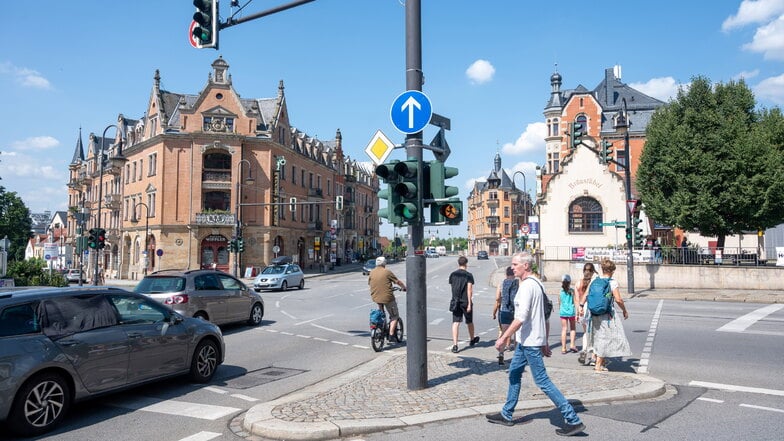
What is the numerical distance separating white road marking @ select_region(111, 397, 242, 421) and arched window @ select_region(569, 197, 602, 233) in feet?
110

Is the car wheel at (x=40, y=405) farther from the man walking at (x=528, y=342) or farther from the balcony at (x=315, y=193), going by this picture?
the balcony at (x=315, y=193)


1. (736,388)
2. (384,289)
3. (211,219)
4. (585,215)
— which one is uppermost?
(211,219)

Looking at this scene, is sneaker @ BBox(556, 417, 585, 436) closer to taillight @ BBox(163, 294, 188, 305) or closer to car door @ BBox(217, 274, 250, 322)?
taillight @ BBox(163, 294, 188, 305)

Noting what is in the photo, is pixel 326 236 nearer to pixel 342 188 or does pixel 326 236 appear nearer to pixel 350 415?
pixel 342 188

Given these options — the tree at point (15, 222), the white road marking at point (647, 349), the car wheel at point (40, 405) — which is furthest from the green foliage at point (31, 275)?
the tree at point (15, 222)

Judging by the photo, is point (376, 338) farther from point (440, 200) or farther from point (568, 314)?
point (440, 200)

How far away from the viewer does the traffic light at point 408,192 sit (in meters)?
6.90

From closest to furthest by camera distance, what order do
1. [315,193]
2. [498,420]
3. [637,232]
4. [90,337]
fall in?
[498,420] → [90,337] → [637,232] → [315,193]

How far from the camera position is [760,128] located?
30141mm

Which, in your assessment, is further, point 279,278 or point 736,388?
point 279,278

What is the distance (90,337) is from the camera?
6.27m

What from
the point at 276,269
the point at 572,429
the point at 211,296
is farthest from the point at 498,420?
the point at 276,269

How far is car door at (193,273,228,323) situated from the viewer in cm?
1279

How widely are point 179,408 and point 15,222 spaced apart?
3459 inches
